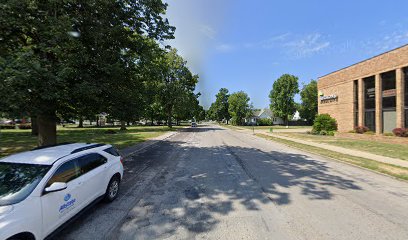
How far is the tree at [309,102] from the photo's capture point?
69375mm

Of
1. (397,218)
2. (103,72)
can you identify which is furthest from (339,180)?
(103,72)

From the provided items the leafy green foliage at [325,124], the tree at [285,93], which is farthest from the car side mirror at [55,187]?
the tree at [285,93]

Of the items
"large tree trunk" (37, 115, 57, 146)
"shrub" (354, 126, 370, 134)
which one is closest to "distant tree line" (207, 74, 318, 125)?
"shrub" (354, 126, 370, 134)

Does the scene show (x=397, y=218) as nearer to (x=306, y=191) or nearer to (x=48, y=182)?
(x=306, y=191)

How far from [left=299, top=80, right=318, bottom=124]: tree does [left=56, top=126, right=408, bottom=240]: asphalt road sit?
67.7 m

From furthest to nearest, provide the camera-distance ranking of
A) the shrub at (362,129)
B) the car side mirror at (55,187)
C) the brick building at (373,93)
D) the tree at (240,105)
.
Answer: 1. the tree at (240,105)
2. the shrub at (362,129)
3. the brick building at (373,93)
4. the car side mirror at (55,187)

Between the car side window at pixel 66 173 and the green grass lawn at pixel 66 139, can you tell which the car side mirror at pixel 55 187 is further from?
the green grass lawn at pixel 66 139

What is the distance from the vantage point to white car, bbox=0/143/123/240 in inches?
117

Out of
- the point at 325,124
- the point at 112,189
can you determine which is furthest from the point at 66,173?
the point at 325,124

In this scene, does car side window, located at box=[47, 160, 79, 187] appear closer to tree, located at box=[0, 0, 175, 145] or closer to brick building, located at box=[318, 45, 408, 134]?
tree, located at box=[0, 0, 175, 145]

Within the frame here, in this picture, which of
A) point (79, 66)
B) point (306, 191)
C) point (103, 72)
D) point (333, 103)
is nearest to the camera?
point (306, 191)

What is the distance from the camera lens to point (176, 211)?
16.1ft

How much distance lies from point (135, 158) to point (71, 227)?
7431 mm

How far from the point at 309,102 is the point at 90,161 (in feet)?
247
